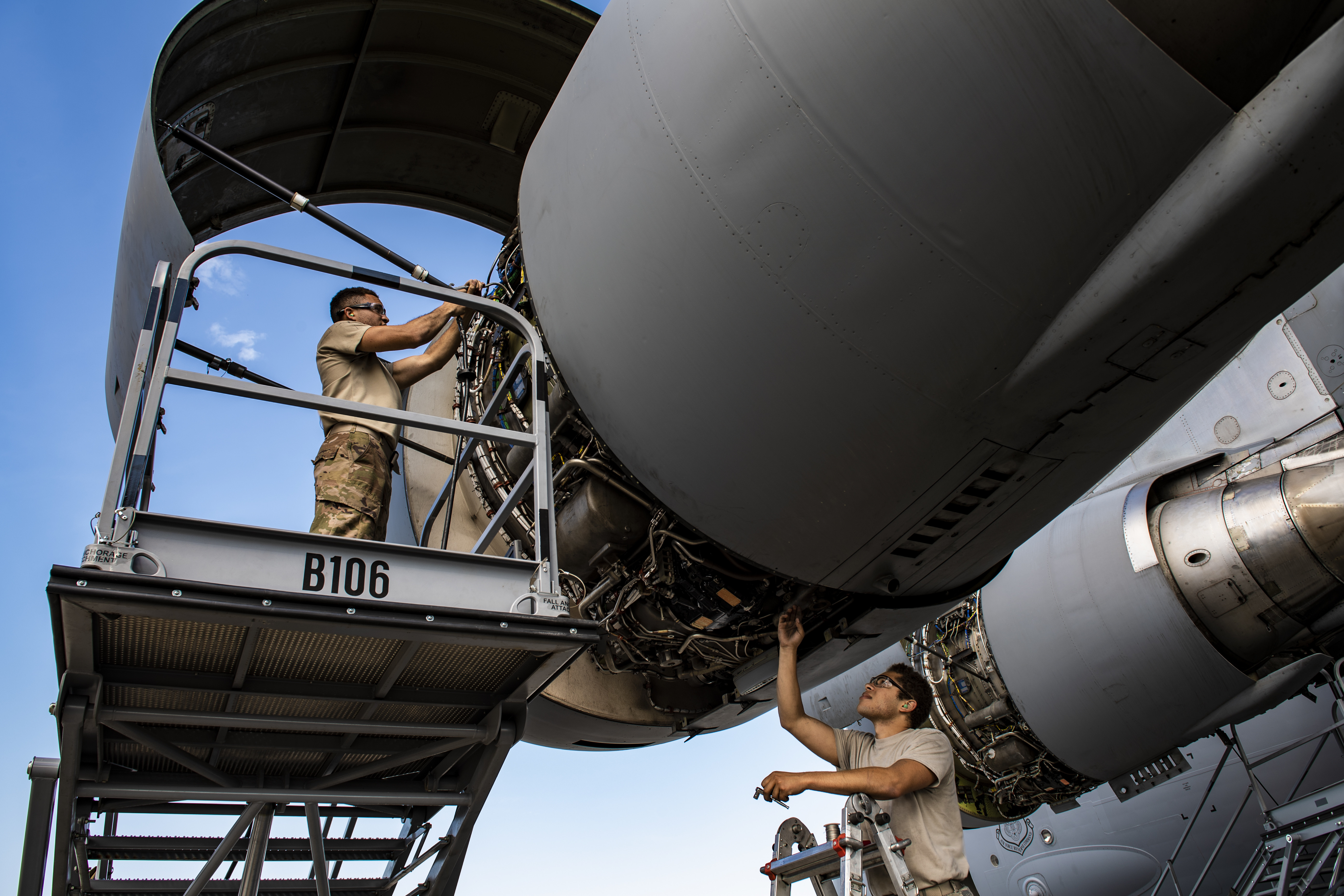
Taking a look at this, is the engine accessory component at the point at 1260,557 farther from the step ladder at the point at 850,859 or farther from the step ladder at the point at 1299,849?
the step ladder at the point at 850,859

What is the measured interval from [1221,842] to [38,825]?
879 centimetres

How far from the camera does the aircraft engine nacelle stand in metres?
6.10

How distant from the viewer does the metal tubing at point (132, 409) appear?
264 centimetres

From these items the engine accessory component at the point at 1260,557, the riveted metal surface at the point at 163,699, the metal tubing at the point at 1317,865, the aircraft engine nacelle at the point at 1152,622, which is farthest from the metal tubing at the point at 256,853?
the metal tubing at the point at 1317,865

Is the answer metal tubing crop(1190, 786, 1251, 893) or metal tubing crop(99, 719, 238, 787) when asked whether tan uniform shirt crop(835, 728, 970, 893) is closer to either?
metal tubing crop(99, 719, 238, 787)

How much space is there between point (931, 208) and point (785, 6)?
823 millimetres

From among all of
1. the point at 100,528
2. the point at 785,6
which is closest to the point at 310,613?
the point at 100,528

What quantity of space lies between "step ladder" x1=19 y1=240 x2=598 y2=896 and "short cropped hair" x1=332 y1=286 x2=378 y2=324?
0.84 metres

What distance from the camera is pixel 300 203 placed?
451 centimetres

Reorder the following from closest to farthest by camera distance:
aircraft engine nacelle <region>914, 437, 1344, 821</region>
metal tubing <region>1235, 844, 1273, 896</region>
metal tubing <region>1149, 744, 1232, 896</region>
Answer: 1. aircraft engine nacelle <region>914, 437, 1344, 821</region>
2. metal tubing <region>1235, 844, 1273, 896</region>
3. metal tubing <region>1149, 744, 1232, 896</region>

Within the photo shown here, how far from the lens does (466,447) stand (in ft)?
15.8

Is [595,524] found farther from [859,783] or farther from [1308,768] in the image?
[1308,768]

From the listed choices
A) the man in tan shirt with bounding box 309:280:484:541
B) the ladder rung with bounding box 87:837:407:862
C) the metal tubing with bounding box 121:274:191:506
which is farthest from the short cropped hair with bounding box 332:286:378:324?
the ladder rung with bounding box 87:837:407:862

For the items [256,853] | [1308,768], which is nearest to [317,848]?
[256,853]
